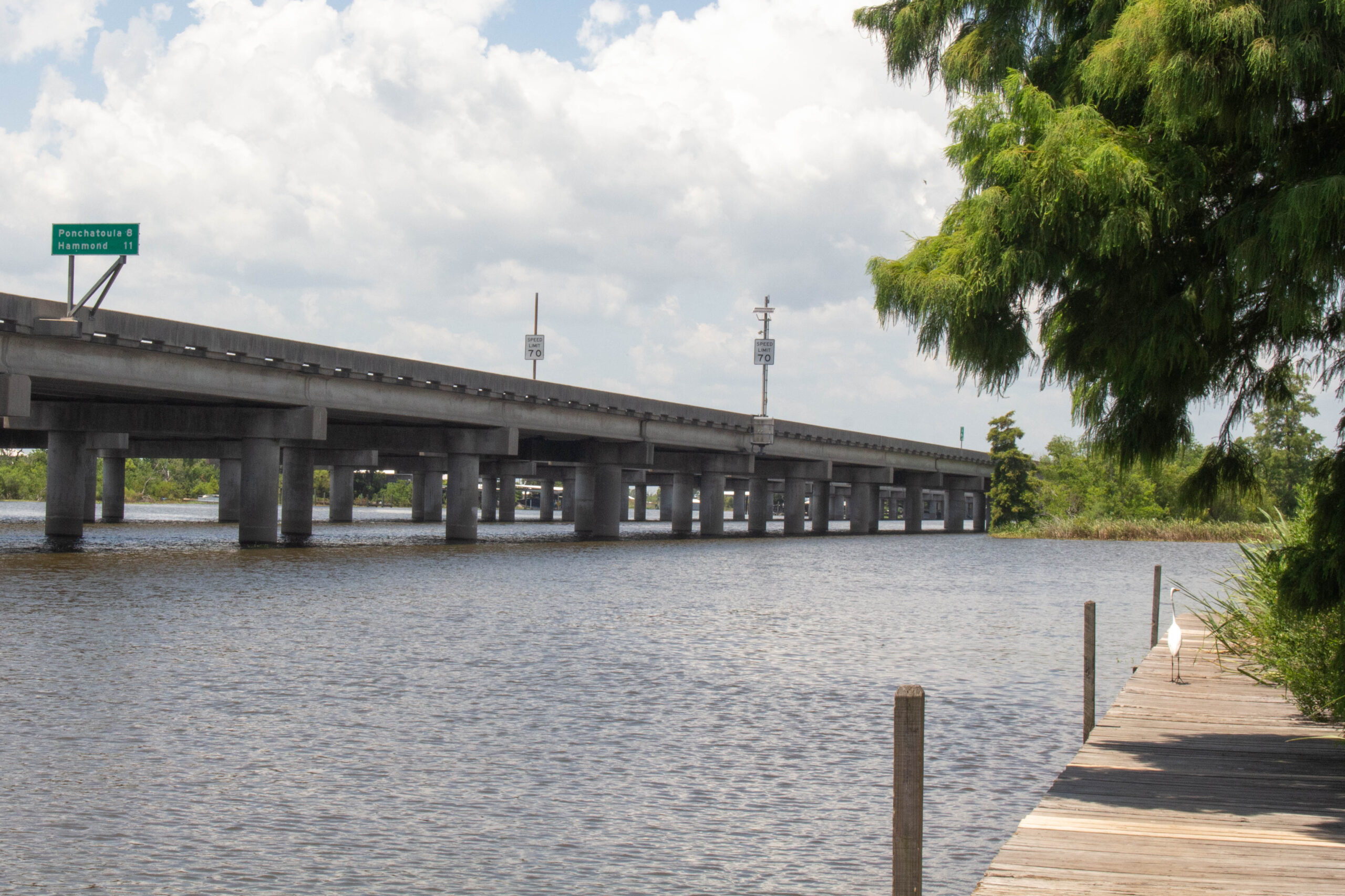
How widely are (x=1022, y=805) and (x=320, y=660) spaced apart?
1217 cm

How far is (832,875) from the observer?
9750 mm

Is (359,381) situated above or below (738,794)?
above

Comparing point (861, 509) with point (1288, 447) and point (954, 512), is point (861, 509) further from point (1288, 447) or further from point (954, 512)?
point (1288, 447)

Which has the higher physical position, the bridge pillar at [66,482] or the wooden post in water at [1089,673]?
the bridge pillar at [66,482]

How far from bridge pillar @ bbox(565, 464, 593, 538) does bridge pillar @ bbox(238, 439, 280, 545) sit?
27064mm

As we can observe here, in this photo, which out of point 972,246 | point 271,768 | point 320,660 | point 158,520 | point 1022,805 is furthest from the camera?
point 158,520

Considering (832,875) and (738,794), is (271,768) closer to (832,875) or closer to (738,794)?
(738,794)

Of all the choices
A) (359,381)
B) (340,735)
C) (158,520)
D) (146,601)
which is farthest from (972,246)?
(158,520)

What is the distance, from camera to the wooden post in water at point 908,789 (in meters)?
6.68

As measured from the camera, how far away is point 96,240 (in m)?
41.2

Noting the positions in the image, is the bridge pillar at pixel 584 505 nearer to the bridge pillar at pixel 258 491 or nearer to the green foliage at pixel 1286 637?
the bridge pillar at pixel 258 491

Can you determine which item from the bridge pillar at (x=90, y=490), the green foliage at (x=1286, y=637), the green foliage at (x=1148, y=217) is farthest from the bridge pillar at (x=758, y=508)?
the green foliage at (x=1148, y=217)

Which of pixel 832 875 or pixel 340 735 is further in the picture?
pixel 340 735

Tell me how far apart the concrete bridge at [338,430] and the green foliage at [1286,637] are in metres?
33.0
